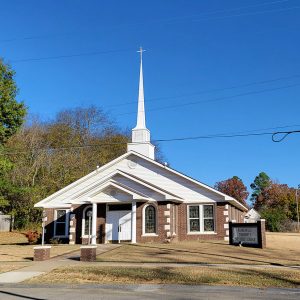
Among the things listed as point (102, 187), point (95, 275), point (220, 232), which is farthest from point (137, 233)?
point (95, 275)

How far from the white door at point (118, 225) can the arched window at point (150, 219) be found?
1234 millimetres

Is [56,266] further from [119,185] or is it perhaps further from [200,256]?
[119,185]

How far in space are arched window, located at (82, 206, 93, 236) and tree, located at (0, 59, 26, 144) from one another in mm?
13510

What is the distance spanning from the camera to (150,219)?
94.6ft

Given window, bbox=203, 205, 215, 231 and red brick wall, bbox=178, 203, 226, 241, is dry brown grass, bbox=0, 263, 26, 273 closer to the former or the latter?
red brick wall, bbox=178, 203, 226, 241

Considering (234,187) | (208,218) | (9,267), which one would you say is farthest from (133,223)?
(234,187)

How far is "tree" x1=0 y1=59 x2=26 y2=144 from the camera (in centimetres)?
3909

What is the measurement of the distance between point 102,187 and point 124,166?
449cm

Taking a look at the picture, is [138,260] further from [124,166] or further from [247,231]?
[124,166]

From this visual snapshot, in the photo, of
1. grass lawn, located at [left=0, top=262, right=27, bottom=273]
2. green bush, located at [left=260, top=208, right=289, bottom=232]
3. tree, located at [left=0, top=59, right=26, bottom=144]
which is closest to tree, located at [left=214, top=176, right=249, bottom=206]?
green bush, located at [left=260, top=208, right=289, bottom=232]

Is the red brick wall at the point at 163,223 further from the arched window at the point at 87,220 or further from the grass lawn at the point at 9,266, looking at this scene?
the grass lawn at the point at 9,266

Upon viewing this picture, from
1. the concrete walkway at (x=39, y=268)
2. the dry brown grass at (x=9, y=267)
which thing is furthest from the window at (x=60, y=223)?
the dry brown grass at (x=9, y=267)

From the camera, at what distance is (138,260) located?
61.7ft

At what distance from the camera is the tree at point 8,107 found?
39.1 meters
